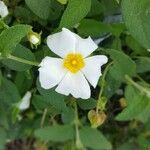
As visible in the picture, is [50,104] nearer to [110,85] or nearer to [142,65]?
[110,85]

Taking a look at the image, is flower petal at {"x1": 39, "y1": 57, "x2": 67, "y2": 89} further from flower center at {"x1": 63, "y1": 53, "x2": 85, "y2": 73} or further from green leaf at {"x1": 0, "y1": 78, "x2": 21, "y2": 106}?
green leaf at {"x1": 0, "y1": 78, "x2": 21, "y2": 106}

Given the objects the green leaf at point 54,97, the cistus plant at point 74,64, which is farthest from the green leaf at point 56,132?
the green leaf at point 54,97

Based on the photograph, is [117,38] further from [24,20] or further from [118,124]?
[118,124]

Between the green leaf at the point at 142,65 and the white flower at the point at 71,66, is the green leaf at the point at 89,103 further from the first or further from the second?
the green leaf at the point at 142,65

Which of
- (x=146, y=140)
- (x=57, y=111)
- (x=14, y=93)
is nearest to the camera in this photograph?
(x=57, y=111)

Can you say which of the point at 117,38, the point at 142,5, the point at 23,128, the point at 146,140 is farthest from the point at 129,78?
the point at 23,128
